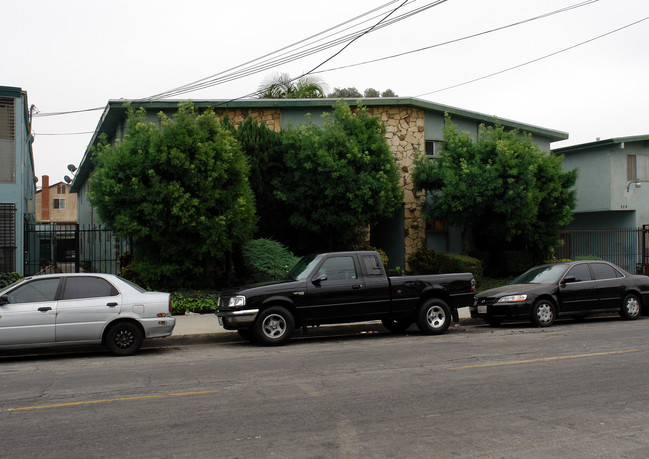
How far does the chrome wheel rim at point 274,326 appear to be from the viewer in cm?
1188

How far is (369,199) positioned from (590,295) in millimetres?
7203

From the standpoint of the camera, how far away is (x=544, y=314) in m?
14.2

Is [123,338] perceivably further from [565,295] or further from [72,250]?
[72,250]

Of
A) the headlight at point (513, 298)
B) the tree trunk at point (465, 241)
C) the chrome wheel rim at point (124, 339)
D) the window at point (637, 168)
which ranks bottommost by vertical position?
Answer: the chrome wheel rim at point (124, 339)

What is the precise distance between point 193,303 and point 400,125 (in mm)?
10956

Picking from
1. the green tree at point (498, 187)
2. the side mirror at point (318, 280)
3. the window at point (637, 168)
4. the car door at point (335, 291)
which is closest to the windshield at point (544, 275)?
the car door at point (335, 291)

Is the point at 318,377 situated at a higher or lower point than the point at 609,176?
lower

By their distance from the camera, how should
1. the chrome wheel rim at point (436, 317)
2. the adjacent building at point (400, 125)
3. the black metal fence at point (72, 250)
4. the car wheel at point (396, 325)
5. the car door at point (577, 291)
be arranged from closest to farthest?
the chrome wheel rim at point (436, 317) → the car wheel at point (396, 325) → the car door at point (577, 291) → the black metal fence at point (72, 250) → the adjacent building at point (400, 125)

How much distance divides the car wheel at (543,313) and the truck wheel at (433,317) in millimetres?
2292

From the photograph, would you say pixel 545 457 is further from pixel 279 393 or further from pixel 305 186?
pixel 305 186

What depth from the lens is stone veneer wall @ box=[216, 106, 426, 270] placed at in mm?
23188

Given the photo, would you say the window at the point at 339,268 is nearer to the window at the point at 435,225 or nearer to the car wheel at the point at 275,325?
the car wheel at the point at 275,325

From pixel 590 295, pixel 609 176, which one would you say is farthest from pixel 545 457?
pixel 609 176

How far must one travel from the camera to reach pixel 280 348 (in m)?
11.7
